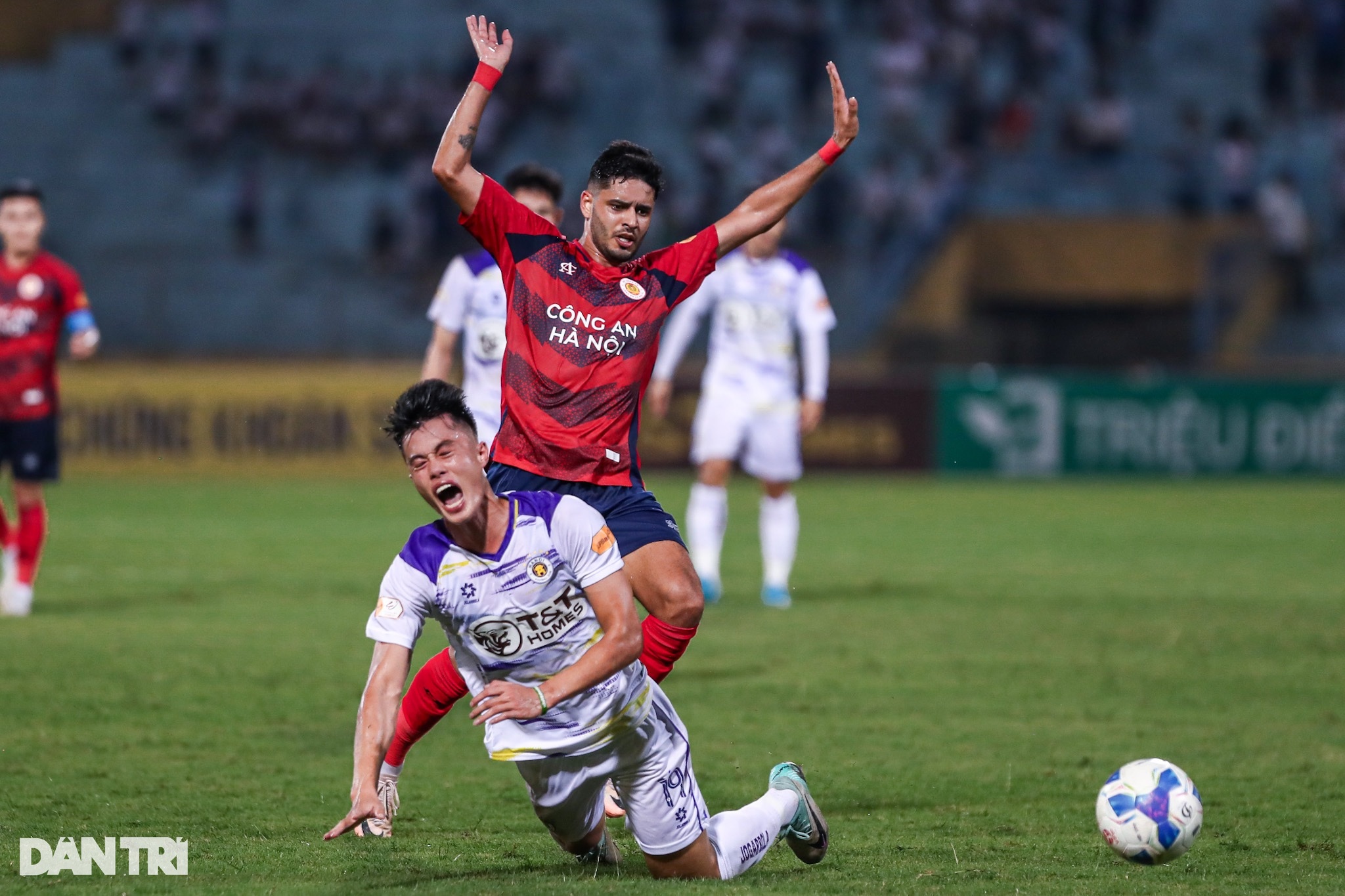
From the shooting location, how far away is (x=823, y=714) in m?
7.35

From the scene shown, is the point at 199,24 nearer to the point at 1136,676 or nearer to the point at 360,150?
the point at 360,150

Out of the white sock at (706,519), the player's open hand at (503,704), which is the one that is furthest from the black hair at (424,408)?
the white sock at (706,519)

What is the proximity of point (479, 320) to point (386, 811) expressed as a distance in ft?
13.0

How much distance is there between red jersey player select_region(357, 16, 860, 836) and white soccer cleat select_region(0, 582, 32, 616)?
536 cm

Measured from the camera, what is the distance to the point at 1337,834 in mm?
5340

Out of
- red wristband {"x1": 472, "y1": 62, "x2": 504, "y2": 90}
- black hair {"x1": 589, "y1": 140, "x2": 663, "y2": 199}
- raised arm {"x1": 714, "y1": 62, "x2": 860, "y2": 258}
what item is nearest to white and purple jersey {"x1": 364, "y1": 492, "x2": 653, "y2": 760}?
black hair {"x1": 589, "y1": 140, "x2": 663, "y2": 199}

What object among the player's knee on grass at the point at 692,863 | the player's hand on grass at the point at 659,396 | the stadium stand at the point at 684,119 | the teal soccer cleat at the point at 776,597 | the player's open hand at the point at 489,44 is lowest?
the teal soccer cleat at the point at 776,597

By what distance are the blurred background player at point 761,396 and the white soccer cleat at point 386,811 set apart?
555 centimetres

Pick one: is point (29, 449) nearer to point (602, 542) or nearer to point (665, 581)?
point (665, 581)

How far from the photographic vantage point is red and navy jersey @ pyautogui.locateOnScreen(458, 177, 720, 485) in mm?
5590

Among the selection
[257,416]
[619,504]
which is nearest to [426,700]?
[619,504]

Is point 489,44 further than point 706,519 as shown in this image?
No

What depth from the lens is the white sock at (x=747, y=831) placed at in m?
4.68

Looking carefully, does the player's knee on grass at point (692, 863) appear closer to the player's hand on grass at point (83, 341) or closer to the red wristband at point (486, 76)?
the red wristband at point (486, 76)
